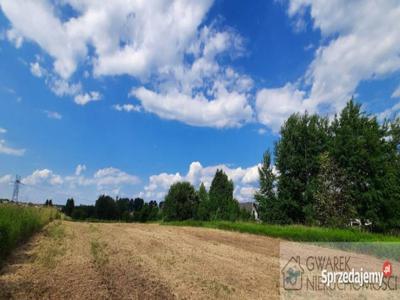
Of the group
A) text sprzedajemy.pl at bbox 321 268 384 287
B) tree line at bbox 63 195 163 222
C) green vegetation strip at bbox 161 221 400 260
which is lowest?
text sprzedajemy.pl at bbox 321 268 384 287

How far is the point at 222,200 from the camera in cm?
4275

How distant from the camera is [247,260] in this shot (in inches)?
366

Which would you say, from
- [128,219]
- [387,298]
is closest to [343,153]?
[387,298]

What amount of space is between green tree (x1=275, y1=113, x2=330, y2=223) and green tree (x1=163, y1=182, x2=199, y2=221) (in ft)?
64.1

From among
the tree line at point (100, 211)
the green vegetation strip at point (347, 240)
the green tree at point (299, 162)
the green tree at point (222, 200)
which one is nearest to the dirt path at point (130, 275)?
the green vegetation strip at point (347, 240)

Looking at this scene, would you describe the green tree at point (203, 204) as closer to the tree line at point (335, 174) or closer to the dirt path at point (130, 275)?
the tree line at point (335, 174)

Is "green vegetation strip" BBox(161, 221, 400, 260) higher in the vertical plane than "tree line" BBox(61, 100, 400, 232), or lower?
lower

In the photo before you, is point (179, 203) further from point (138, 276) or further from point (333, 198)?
point (138, 276)

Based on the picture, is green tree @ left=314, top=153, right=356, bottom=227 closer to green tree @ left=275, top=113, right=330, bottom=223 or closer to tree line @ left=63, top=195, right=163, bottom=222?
green tree @ left=275, top=113, right=330, bottom=223

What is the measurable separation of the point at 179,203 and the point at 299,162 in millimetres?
22683

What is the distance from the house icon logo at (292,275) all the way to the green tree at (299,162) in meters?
19.7

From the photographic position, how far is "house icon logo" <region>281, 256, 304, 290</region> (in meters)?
6.67

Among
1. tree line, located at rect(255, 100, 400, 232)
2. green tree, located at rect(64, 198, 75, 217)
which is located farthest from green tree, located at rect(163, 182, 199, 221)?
green tree, located at rect(64, 198, 75, 217)

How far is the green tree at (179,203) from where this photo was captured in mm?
46719
